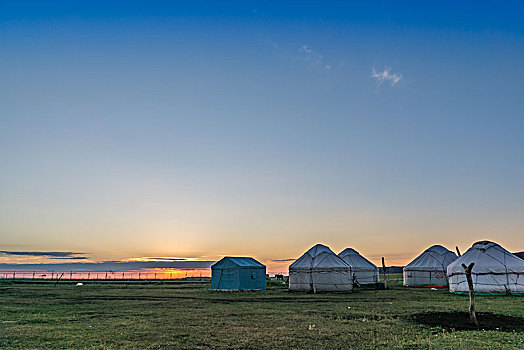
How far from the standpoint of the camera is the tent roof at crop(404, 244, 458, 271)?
50.9 metres

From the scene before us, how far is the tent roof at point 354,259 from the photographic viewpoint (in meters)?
54.2

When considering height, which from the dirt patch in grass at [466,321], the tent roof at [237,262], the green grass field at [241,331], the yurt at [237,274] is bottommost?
the green grass field at [241,331]

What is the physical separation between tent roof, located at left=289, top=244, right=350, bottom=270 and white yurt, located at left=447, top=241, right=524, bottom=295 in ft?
33.6

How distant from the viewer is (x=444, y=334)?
14.7m

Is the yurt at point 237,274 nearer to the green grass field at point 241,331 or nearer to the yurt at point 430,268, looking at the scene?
the yurt at point 430,268

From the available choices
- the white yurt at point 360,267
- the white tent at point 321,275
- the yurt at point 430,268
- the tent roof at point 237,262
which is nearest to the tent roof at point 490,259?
the white tent at point 321,275

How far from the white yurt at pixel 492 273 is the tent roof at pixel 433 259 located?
1187 cm

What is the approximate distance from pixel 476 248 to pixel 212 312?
2964cm

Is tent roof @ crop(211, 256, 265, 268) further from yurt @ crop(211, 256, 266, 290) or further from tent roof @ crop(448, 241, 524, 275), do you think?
tent roof @ crop(448, 241, 524, 275)

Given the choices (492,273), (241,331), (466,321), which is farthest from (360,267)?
(241,331)

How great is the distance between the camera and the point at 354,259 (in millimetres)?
55031

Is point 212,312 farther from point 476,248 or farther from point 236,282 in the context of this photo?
point 476,248

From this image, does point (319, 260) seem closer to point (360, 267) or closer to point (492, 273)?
point (360, 267)

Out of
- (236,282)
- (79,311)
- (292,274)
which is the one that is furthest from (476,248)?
(79,311)
